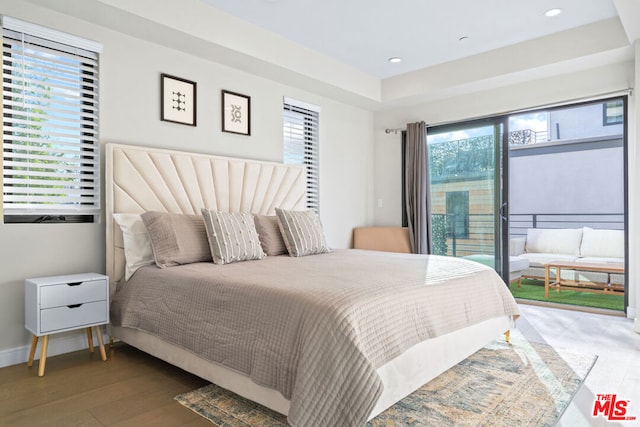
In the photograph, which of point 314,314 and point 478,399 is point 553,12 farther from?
point 314,314

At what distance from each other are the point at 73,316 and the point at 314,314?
1.74m

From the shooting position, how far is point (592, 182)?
6.67m

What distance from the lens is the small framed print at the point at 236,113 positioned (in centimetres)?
391

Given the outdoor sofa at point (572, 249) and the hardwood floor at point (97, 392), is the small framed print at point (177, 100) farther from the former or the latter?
the outdoor sofa at point (572, 249)

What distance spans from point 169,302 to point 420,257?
1.85 metres

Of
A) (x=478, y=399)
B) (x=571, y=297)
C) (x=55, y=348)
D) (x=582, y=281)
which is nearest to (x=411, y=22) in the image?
(x=478, y=399)

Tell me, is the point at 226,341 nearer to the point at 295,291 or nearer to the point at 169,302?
the point at 295,291

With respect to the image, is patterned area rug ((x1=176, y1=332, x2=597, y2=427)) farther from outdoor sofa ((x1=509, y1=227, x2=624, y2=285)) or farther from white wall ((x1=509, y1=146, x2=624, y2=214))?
white wall ((x1=509, y1=146, x2=624, y2=214))

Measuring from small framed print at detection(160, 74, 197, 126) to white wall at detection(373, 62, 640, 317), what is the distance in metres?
2.74

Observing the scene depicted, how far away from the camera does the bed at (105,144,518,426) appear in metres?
1.63

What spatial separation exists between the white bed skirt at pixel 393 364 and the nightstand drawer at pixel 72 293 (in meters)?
0.33

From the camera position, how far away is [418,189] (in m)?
5.06

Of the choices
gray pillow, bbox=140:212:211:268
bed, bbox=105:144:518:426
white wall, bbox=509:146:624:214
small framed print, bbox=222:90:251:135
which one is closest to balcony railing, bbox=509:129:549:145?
white wall, bbox=509:146:624:214
